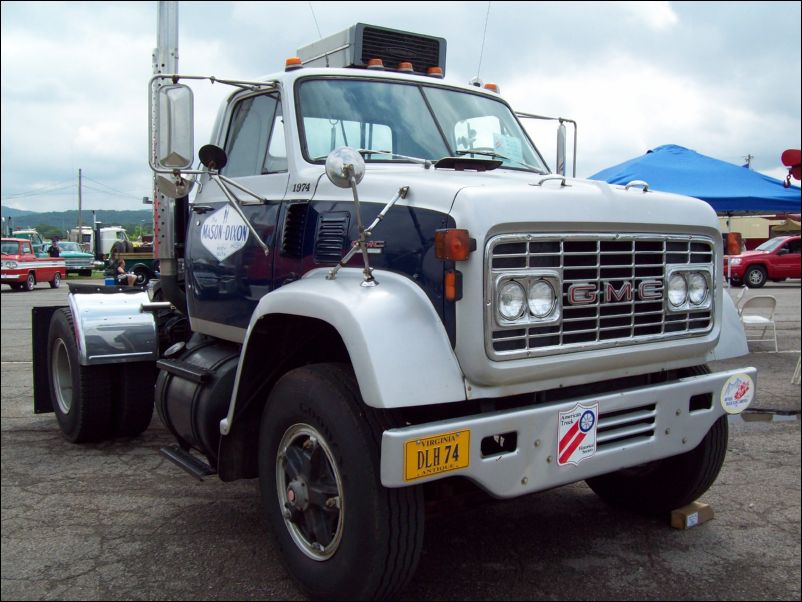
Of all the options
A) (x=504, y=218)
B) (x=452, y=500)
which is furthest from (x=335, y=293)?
(x=452, y=500)

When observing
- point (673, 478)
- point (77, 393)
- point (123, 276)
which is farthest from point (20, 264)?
point (673, 478)

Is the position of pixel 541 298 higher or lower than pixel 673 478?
higher

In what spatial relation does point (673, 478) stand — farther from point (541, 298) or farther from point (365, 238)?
point (365, 238)

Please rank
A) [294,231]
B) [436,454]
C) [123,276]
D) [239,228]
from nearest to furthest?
[436,454]
[294,231]
[239,228]
[123,276]

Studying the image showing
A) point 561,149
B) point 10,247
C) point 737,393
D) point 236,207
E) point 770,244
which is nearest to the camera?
point 737,393

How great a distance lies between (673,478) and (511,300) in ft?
5.67

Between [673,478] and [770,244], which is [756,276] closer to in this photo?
[770,244]

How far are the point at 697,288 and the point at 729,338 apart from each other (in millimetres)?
448

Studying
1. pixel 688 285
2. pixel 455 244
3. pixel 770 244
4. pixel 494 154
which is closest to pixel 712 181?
pixel 494 154

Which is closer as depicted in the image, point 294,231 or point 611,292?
point 611,292

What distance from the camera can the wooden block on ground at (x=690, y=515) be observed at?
12.9ft

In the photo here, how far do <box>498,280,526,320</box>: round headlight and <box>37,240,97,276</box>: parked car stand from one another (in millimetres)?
4433

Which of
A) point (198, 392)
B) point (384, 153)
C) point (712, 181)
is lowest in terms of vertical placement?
point (198, 392)

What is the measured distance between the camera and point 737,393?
11.6ft
